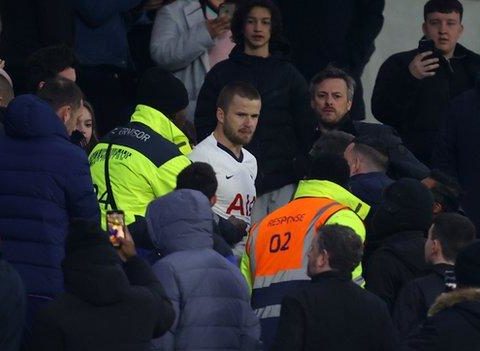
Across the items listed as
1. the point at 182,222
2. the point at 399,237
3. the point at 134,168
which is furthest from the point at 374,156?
the point at 182,222

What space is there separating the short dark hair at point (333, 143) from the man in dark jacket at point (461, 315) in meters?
3.35

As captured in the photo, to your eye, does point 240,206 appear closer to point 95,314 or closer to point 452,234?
point 452,234

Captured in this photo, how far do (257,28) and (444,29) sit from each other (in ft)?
5.26

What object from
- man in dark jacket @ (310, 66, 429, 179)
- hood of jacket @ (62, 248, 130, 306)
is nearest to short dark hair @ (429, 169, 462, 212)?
man in dark jacket @ (310, 66, 429, 179)

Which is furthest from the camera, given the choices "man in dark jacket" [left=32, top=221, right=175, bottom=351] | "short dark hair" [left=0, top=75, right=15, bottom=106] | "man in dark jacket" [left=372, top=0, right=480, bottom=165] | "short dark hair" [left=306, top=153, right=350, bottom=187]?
"man in dark jacket" [left=372, top=0, right=480, bottom=165]

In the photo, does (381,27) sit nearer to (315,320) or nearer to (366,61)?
(366,61)

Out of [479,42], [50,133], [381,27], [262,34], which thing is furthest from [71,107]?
[479,42]

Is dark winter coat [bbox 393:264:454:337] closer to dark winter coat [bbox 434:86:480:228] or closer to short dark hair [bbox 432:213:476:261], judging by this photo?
short dark hair [bbox 432:213:476:261]

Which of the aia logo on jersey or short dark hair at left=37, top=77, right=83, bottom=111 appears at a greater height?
short dark hair at left=37, top=77, right=83, bottom=111

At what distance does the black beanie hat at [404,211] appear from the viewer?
11516 millimetres

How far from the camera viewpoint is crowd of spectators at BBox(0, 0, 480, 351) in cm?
974

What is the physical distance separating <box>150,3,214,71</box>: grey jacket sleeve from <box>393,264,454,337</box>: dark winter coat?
4.20m

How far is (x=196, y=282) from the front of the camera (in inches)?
408

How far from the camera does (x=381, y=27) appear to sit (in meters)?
15.9
